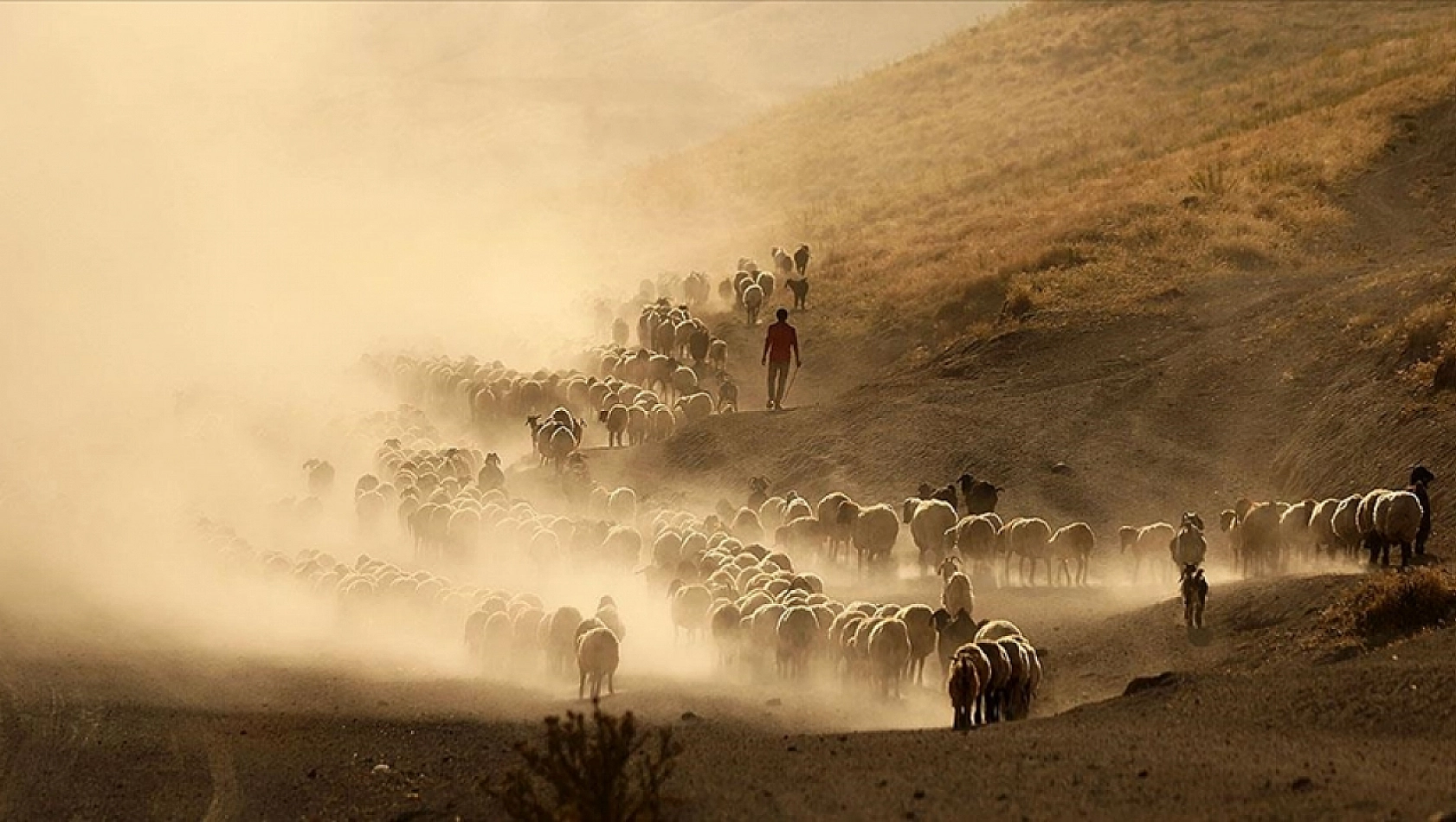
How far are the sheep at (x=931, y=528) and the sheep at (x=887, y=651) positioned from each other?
6375 mm

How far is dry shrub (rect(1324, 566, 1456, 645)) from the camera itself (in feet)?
60.0

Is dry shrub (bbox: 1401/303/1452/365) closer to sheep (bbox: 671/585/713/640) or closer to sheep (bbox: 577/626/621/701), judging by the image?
sheep (bbox: 671/585/713/640)

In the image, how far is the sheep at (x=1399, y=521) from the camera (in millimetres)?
21344

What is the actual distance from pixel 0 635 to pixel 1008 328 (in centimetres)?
1744

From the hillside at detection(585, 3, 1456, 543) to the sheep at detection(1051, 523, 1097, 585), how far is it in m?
2.16

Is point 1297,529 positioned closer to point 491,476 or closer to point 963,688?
point 963,688

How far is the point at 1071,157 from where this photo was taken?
56.0m

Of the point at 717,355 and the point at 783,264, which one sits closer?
the point at 717,355

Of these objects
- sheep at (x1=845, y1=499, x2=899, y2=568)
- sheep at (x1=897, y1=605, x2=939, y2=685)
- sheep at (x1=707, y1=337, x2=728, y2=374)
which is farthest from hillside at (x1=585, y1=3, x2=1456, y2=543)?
sheep at (x1=897, y1=605, x2=939, y2=685)

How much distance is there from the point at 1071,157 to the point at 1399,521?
35569mm

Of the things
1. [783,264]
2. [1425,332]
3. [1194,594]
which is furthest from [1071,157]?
[1194,594]

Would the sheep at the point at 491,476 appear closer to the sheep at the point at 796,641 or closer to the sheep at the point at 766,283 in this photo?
the sheep at the point at 766,283

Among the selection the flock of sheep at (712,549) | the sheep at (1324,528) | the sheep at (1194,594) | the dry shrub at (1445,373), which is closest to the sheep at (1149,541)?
the flock of sheep at (712,549)

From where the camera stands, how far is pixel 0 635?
2648 cm
